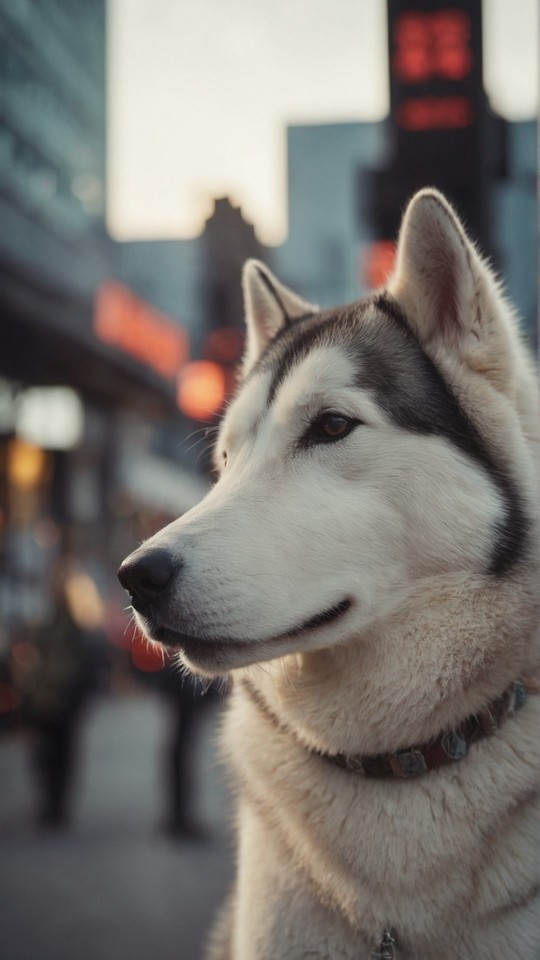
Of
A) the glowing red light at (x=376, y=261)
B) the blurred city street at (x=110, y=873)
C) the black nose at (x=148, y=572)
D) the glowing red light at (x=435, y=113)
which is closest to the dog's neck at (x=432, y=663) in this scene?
the black nose at (x=148, y=572)

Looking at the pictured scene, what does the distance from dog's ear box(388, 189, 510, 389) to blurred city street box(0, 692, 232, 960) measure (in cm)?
172

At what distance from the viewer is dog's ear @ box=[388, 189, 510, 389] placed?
→ 2.15 m

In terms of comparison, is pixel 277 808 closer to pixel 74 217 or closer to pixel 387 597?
pixel 387 597

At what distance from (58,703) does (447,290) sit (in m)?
5.82

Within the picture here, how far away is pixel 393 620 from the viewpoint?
2137mm

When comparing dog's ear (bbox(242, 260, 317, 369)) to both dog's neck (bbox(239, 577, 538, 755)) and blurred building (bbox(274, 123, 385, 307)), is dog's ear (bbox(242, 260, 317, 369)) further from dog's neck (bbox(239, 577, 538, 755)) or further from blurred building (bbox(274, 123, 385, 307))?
dog's neck (bbox(239, 577, 538, 755))

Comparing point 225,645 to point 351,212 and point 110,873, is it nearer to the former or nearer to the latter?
point 351,212

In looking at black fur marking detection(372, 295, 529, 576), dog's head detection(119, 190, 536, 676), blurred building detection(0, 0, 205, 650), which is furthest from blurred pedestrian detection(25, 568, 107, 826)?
black fur marking detection(372, 295, 529, 576)

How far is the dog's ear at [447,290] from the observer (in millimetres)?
2148

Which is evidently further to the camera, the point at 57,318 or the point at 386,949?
the point at 57,318

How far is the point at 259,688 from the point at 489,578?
0.64 metres

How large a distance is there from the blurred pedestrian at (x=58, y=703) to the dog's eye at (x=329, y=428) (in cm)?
552

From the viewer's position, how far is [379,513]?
213 cm

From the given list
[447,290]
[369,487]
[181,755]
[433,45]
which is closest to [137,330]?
[181,755]
